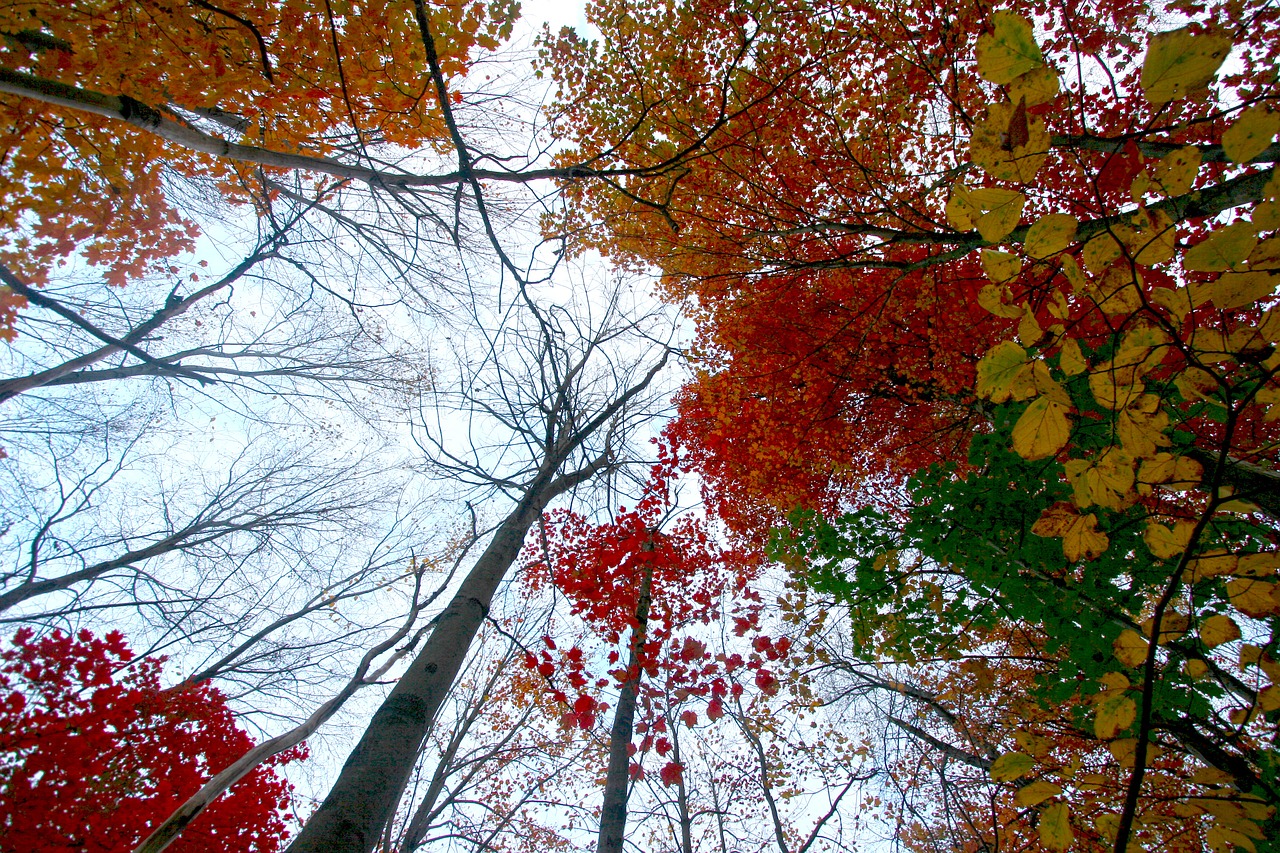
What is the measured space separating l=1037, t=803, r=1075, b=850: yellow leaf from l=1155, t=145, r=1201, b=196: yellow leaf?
1.11 meters

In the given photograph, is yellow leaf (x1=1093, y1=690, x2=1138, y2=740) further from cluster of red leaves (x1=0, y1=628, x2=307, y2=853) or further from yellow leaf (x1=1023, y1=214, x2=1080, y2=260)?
cluster of red leaves (x1=0, y1=628, x2=307, y2=853)

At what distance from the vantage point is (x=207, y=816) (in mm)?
5328

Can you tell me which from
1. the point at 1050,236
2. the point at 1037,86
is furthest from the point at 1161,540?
the point at 1037,86

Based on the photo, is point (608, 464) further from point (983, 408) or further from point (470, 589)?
point (983, 408)

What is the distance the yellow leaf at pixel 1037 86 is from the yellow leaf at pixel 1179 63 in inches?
4.2

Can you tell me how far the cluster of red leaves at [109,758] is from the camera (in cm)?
424

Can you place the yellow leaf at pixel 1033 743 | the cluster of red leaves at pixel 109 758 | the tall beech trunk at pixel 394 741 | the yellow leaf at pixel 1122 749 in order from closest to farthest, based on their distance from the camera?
the yellow leaf at pixel 1122 749 → the yellow leaf at pixel 1033 743 → the tall beech trunk at pixel 394 741 → the cluster of red leaves at pixel 109 758

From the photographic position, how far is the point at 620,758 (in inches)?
189

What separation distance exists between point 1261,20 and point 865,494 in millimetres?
6048

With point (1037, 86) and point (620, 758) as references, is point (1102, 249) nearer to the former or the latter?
point (1037, 86)

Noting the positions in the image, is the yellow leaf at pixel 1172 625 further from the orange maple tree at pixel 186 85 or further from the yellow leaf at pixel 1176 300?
the orange maple tree at pixel 186 85

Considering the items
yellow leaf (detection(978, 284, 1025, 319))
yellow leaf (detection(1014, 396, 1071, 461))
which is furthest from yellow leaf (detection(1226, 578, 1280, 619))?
yellow leaf (detection(978, 284, 1025, 319))

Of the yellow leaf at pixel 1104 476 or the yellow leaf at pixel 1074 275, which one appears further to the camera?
the yellow leaf at pixel 1104 476

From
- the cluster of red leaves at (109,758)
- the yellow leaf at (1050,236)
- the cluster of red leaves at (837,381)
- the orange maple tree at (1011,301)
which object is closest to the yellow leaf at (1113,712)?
the orange maple tree at (1011,301)
